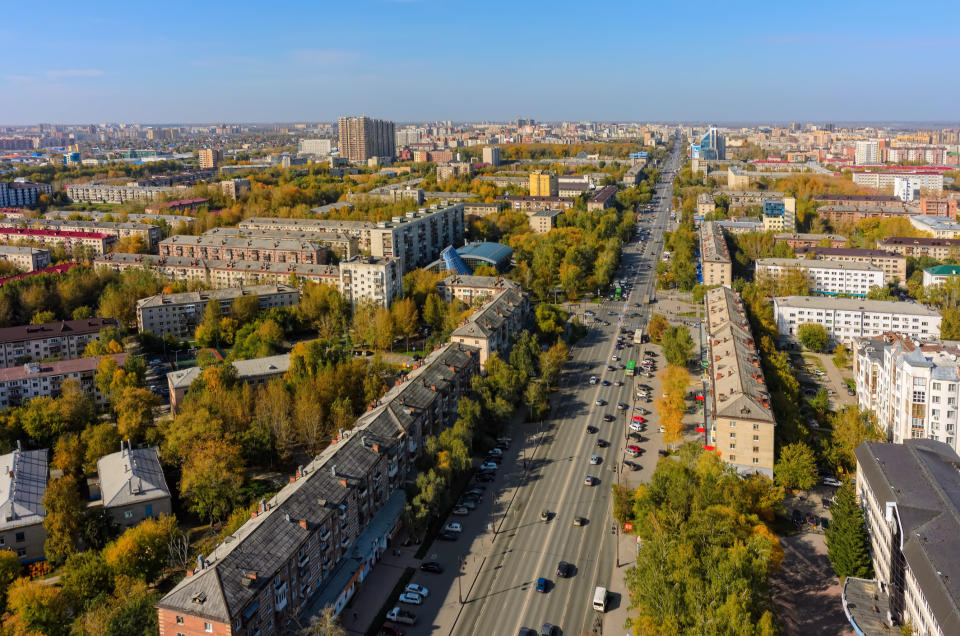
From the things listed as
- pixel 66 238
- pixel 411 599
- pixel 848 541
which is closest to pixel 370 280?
pixel 411 599

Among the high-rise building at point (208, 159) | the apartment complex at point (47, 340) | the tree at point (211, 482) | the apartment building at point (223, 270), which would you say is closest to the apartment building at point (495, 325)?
the tree at point (211, 482)

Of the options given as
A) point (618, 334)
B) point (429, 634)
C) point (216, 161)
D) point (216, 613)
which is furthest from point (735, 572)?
point (216, 161)

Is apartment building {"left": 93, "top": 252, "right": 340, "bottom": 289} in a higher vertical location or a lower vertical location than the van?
higher

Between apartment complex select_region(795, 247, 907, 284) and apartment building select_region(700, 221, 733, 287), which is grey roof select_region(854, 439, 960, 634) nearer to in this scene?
apartment building select_region(700, 221, 733, 287)

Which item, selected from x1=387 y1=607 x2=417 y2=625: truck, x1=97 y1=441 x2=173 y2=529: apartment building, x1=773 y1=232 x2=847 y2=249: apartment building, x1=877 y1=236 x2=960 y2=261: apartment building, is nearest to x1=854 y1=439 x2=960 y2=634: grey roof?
x1=387 y1=607 x2=417 y2=625: truck

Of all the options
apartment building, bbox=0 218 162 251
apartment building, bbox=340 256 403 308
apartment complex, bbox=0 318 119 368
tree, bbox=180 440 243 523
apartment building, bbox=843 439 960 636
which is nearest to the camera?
apartment building, bbox=843 439 960 636

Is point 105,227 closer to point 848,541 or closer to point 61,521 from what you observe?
point 61,521
